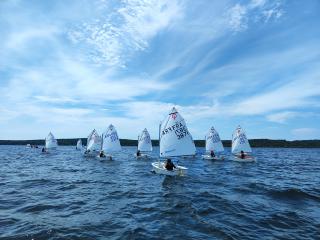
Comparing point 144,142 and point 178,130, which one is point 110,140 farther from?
point 178,130

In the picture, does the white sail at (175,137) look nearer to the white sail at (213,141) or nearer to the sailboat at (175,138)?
the sailboat at (175,138)

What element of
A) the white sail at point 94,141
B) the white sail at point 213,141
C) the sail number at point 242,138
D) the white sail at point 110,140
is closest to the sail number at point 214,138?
the white sail at point 213,141

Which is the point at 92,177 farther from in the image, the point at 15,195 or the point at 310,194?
the point at 310,194

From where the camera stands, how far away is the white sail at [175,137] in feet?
107

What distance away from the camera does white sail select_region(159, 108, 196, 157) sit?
107 feet

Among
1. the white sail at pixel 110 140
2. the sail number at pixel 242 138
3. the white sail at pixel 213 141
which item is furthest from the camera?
the white sail at pixel 213 141

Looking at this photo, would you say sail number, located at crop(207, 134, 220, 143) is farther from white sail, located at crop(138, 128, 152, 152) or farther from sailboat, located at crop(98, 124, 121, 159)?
sailboat, located at crop(98, 124, 121, 159)

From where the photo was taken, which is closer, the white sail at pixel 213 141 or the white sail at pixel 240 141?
the white sail at pixel 240 141

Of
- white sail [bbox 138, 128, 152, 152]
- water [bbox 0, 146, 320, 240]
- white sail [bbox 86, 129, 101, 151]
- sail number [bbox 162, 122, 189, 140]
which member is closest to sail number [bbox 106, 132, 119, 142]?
white sail [bbox 138, 128, 152, 152]

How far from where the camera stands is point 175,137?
3250cm

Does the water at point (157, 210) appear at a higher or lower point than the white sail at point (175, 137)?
lower

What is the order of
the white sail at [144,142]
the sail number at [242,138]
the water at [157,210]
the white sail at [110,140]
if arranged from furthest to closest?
the white sail at [144,142]
the sail number at [242,138]
the white sail at [110,140]
the water at [157,210]

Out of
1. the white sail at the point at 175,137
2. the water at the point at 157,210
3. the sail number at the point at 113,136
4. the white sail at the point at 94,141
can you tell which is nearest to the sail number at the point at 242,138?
the sail number at the point at 113,136

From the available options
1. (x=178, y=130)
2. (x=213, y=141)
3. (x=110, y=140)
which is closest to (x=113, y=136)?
(x=110, y=140)
